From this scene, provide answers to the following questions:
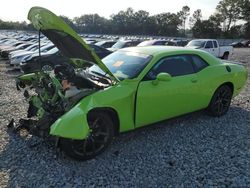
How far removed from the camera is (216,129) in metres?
5.64

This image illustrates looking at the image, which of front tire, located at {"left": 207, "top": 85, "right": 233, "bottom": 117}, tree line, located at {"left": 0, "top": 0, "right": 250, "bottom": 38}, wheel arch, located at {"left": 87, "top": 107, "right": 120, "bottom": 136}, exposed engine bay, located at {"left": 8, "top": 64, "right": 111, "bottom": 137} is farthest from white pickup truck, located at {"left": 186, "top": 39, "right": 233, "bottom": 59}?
tree line, located at {"left": 0, "top": 0, "right": 250, "bottom": 38}

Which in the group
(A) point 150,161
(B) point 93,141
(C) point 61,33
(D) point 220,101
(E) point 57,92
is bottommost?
(A) point 150,161

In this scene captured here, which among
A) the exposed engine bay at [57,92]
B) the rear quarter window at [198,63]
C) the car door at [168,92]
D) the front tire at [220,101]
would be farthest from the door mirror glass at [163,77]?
the front tire at [220,101]

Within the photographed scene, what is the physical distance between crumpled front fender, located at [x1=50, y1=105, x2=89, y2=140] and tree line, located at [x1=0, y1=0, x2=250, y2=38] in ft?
236

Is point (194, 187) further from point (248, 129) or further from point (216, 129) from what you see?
point (248, 129)

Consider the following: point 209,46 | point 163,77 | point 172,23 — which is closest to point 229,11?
point 172,23

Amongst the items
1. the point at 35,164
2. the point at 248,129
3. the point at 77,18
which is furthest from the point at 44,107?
the point at 77,18

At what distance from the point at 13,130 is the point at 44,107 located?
3.65 feet

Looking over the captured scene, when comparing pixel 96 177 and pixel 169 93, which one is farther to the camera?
pixel 169 93

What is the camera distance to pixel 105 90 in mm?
4430

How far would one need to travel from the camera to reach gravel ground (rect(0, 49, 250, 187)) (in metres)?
3.82

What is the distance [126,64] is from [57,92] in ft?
4.44

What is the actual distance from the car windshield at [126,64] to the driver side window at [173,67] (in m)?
0.20

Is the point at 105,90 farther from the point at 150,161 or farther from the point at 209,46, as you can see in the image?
the point at 209,46
